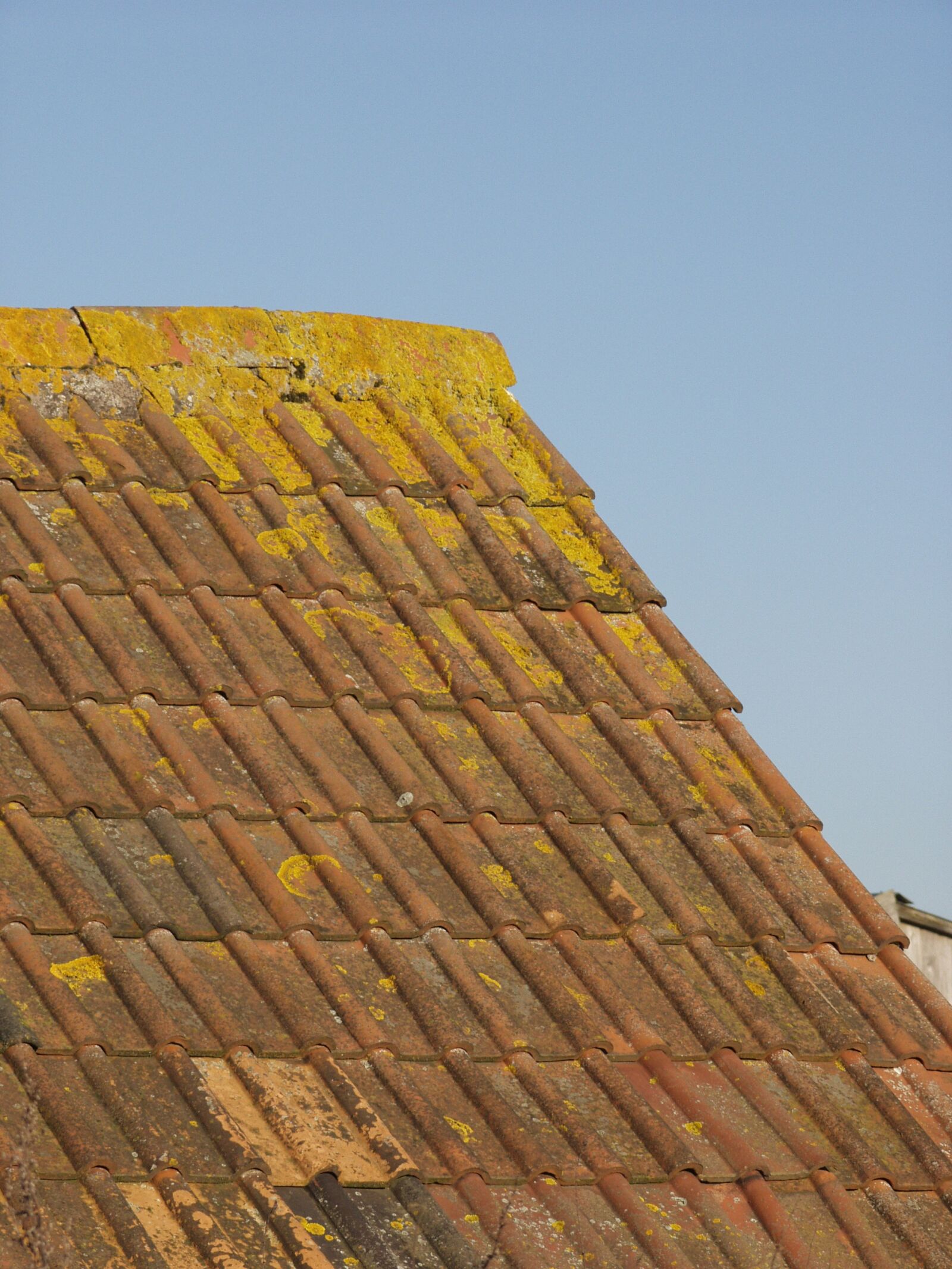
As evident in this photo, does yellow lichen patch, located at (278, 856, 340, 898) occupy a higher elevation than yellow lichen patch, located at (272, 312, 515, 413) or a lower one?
lower

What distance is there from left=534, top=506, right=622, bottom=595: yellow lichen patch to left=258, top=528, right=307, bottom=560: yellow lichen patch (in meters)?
0.95

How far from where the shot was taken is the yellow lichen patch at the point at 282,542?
467 centimetres

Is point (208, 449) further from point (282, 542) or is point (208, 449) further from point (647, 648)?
point (647, 648)

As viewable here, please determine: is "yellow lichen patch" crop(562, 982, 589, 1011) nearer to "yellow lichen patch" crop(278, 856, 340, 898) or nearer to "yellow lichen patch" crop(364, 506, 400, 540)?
"yellow lichen patch" crop(278, 856, 340, 898)

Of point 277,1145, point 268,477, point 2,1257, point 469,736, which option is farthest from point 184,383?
point 2,1257

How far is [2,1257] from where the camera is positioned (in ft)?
8.03

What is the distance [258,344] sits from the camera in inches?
213

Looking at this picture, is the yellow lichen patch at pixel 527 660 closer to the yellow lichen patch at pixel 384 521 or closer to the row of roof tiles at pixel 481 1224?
the yellow lichen patch at pixel 384 521

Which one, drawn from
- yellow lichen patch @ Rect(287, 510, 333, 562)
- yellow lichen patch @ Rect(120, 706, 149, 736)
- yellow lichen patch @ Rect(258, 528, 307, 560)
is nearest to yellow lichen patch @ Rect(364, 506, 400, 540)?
yellow lichen patch @ Rect(287, 510, 333, 562)

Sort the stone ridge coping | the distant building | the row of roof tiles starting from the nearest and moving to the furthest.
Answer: the row of roof tiles, the stone ridge coping, the distant building

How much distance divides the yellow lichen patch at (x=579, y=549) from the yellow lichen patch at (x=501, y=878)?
4.66 feet

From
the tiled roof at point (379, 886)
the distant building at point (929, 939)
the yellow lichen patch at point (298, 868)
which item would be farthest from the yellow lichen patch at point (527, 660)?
the distant building at point (929, 939)

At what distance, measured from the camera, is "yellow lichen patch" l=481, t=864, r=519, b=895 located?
3.82 metres

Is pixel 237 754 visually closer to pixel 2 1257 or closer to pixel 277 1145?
pixel 277 1145
